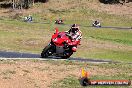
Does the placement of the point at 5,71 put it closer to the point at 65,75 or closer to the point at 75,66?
the point at 65,75

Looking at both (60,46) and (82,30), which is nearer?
(60,46)

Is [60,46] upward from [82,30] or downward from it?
upward

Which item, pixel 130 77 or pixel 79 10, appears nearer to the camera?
pixel 130 77

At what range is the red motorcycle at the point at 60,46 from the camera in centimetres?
2364

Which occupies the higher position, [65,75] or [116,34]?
[65,75]

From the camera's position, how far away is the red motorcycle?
931 inches

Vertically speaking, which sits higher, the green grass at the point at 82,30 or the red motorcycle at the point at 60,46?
the red motorcycle at the point at 60,46

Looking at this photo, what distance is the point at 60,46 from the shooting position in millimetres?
23922

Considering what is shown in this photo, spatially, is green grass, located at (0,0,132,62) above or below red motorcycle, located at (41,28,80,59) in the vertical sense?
below

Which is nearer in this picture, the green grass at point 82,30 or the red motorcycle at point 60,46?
the red motorcycle at point 60,46

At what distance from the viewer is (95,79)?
16.6 metres

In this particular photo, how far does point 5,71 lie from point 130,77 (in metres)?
5.55

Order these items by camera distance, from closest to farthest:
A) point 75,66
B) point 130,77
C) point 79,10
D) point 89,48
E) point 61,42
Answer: point 130,77 → point 75,66 → point 61,42 → point 89,48 → point 79,10

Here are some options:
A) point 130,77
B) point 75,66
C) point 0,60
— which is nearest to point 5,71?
point 0,60
